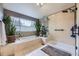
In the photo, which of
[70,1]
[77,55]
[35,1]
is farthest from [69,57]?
[35,1]

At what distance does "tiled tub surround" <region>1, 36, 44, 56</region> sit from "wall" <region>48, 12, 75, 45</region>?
28cm

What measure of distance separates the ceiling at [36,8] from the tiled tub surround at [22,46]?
17.1 inches

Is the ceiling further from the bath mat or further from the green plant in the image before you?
the bath mat

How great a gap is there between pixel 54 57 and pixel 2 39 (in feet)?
2.98

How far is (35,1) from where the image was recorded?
158cm

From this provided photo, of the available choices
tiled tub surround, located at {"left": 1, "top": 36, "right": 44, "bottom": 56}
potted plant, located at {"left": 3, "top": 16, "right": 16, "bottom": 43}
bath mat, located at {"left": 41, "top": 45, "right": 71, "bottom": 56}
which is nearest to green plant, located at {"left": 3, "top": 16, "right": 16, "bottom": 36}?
potted plant, located at {"left": 3, "top": 16, "right": 16, "bottom": 43}

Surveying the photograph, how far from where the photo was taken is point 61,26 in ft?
5.31

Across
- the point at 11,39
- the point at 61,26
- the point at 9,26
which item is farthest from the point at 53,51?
the point at 9,26

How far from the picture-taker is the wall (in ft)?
5.10

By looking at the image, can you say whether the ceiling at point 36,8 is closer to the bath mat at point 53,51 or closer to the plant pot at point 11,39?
the plant pot at point 11,39

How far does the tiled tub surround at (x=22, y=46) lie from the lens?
5.02 ft

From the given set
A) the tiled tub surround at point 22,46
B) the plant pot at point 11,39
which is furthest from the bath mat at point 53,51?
the plant pot at point 11,39

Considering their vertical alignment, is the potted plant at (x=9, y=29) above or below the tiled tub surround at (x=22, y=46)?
above

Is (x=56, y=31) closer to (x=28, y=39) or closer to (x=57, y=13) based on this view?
(x=57, y=13)
